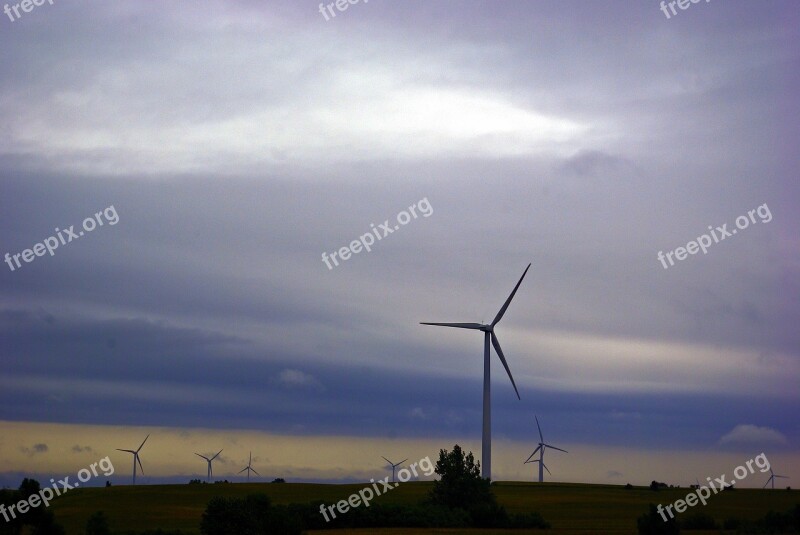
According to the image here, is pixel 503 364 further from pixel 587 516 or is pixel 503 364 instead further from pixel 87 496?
pixel 87 496

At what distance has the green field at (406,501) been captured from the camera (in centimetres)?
11074

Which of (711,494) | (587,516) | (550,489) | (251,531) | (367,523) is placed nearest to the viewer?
(251,531)

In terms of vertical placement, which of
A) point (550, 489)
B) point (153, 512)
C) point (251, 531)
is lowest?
point (251, 531)

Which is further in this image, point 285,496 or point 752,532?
point 285,496

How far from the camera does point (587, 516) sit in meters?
125

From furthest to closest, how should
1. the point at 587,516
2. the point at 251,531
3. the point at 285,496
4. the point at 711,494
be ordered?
the point at 711,494
the point at 285,496
the point at 587,516
the point at 251,531

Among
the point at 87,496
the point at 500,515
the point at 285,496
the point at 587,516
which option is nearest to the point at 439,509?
the point at 500,515

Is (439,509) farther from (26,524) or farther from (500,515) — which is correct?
(26,524)

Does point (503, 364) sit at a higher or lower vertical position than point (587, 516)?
higher

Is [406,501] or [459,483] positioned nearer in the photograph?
[459,483]

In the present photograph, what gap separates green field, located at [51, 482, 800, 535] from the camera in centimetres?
11074

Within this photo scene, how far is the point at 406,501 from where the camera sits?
133750mm

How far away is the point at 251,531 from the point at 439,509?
114 ft

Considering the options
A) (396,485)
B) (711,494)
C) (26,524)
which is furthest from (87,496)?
(711,494)
